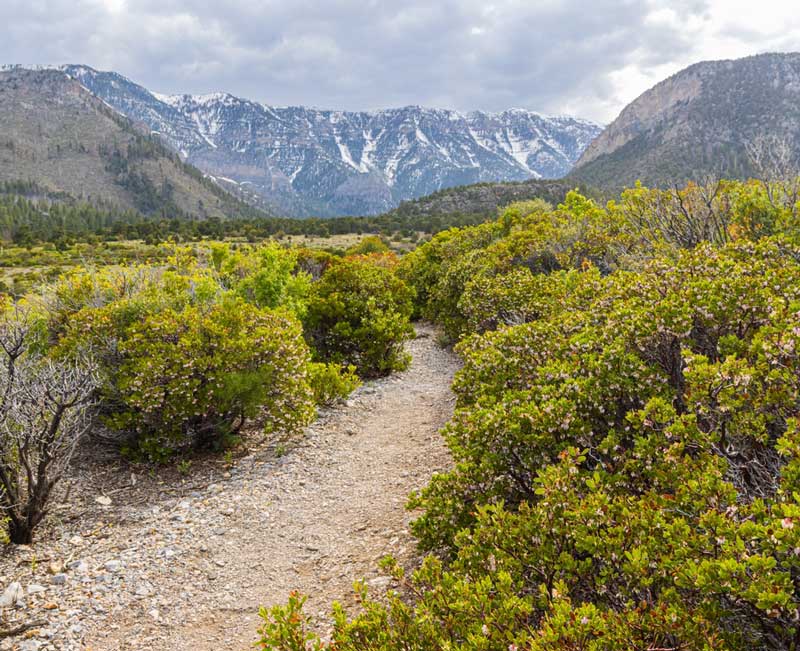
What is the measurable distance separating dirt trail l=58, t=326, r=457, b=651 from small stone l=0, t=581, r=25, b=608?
0.36 meters

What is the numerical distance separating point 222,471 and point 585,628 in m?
6.85

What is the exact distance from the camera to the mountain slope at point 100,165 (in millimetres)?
163125

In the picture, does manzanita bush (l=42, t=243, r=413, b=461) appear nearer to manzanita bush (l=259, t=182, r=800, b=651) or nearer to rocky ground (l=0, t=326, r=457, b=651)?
rocky ground (l=0, t=326, r=457, b=651)

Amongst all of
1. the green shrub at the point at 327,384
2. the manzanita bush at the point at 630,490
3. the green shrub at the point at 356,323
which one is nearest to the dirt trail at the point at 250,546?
the manzanita bush at the point at 630,490

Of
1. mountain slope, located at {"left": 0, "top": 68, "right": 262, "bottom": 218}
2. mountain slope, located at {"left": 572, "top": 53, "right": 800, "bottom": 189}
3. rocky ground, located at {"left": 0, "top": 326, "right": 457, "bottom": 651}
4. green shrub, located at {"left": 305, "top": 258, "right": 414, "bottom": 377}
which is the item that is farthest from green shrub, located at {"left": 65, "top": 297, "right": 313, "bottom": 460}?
mountain slope, located at {"left": 0, "top": 68, "right": 262, "bottom": 218}

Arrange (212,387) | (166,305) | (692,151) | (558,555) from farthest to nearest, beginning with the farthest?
1. (692,151)
2. (166,305)
3. (212,387)
4. (558,555)

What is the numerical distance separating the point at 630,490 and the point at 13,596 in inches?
225

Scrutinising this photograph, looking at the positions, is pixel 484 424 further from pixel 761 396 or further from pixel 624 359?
pixel 761 396

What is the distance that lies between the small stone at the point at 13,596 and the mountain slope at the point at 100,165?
17361 cm

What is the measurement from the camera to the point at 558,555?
302 centimetres

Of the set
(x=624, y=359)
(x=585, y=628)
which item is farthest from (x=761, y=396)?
(x=585, y=628)

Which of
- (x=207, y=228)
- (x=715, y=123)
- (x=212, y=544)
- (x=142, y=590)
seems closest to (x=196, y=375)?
(x=212, y=544)

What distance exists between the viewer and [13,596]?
484 cm

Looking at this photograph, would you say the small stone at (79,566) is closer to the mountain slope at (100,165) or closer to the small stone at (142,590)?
the small stone at (142,590)
